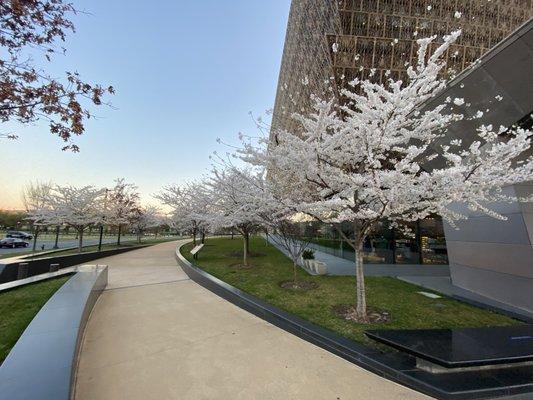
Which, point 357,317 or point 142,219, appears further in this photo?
point 142,219

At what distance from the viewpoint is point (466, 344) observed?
462 cm

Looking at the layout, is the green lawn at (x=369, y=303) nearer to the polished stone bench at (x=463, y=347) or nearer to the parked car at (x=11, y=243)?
the polished stone bench at (x=463, y=347)

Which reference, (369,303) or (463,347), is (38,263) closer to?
(369,303)

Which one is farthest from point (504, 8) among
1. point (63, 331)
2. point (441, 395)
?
point (63, 331)

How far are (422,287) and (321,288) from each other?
4045 millimetres

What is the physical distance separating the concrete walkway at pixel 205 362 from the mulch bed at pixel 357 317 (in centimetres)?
172

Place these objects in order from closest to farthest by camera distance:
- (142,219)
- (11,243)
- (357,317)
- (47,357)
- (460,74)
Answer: (47,357) < (357,317) < (460,74) < (11,243) < (142,219)

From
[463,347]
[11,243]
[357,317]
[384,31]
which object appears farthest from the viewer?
[11,243]

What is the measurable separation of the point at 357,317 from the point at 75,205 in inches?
861

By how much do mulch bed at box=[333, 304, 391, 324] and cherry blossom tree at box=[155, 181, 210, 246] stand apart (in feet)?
41.2

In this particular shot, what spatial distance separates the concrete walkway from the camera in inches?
151

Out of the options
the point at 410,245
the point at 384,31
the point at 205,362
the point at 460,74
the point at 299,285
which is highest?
the point at 384,31

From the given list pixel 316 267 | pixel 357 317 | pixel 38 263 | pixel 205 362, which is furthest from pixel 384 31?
pixel 205 362

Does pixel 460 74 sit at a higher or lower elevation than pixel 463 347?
higher
